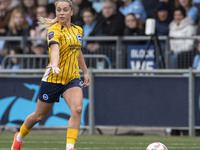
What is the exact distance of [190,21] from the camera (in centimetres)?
1346

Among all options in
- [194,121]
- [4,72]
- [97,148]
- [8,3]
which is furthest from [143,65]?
[8,3]

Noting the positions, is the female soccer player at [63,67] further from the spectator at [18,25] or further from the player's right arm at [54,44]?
the spectator at [18,25]

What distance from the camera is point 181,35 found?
44.1 ft

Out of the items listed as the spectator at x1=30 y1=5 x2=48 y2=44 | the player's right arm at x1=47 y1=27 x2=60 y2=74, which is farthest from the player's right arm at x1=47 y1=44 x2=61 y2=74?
A: the spectator at x1=30 y1=5 x2=48 y2=44

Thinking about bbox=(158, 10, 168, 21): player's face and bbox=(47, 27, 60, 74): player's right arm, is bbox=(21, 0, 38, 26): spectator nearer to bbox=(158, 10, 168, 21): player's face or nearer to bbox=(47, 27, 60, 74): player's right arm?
bbox=(158, 10, 168, 21): player's face

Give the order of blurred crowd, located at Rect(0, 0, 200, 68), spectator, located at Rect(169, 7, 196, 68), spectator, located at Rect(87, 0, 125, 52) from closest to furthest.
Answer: spectator, located at Rect(169, 7, 196, 68), blurred crowd, located at Rect(0, 0, 200, 68), spectator, located at Rect(87, 0, 125, 52)

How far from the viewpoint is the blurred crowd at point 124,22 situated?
1338 cm

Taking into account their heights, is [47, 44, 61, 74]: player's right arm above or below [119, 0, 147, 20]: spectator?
below

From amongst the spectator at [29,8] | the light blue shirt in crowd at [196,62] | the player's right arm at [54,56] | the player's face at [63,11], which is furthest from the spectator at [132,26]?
the player's right arm at [54,56]

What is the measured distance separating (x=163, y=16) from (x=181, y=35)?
35.0 inches

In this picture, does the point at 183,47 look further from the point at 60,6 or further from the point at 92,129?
the point at 60,6

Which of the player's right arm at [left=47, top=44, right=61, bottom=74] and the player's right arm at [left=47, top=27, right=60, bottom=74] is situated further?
the player's right arm at [left=47, top=27, right=60, bottom=74]

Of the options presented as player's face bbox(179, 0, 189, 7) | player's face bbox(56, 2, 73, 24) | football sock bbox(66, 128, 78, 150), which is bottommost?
football sock bbox(66, 128, 78, 150)

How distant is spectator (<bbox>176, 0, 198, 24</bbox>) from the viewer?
13945 millimetres
